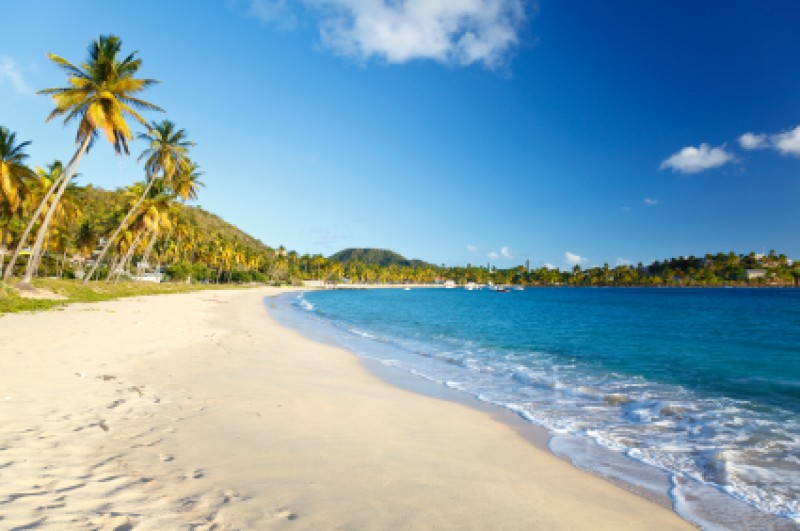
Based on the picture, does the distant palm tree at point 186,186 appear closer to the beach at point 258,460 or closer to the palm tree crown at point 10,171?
the palm tree crown at point 10,171

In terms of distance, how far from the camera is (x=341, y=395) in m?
8.95

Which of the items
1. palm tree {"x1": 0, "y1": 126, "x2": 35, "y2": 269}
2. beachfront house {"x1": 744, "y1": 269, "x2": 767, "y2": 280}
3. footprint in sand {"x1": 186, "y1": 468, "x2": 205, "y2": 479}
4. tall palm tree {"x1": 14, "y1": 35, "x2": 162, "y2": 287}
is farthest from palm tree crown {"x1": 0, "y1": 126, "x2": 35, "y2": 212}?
beachfront house {"x1": 744, "y1": 269, "x2": 767, "y2": 280}

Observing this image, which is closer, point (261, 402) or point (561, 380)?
point (261, 402)

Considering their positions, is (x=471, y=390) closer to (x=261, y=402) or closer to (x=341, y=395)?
(x=341, y=395)

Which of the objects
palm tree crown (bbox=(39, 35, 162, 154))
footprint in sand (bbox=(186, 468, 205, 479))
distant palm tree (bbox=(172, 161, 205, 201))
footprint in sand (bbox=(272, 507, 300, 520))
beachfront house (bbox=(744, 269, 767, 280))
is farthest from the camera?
beachfront house (bbox=(744, 269, 767, 280))

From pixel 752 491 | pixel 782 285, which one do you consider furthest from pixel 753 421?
pixel 782 285

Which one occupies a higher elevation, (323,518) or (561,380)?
(323,518)

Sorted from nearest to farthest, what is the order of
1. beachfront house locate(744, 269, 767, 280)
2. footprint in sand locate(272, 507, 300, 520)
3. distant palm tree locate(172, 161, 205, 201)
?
footprint in sand locate(272, 507, 300, 520) < distant palm tree locate(172, 161, 205, 201) < beachfront house locate(744, 269, 767, 280)

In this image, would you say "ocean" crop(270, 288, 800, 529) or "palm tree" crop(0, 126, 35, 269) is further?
"palm tree" crop(0, 126, 35, 269)

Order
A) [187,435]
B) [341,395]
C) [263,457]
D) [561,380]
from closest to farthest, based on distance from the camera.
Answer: [263,457], [187,435], [341,395], [561,380]

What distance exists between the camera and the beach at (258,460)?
11.8 feet

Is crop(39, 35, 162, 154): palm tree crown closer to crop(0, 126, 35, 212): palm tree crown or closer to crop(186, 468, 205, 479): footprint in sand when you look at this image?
crop(0, 126, 35, 212): palm tree crown

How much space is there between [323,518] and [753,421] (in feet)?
29.7

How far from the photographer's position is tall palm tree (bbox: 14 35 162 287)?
79.6ft
